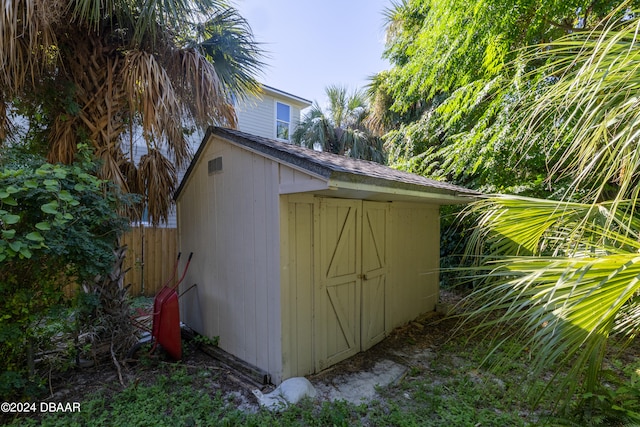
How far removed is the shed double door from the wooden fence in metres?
5.49

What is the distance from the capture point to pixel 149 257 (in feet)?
25.0

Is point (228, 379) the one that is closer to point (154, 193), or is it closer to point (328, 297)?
point (328, 297)

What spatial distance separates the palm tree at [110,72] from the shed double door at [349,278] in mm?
2263

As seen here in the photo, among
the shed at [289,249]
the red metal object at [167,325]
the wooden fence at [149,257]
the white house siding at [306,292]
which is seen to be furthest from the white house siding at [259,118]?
the red metal object at [167,325]

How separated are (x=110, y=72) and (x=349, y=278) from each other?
4.05 metres

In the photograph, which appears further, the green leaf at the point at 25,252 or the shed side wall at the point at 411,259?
the shed side wall at the point at 411,259

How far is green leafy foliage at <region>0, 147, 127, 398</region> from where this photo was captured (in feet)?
9.02

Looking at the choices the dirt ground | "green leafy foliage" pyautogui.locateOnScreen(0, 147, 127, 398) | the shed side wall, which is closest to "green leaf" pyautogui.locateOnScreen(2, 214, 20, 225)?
→ "green leafy foliage" pyautogui.locateOnScreen(0, 147, 127, 398)

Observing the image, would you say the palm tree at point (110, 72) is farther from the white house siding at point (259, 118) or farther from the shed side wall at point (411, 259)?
the white house siding at point (259, 118)

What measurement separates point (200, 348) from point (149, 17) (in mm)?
4271

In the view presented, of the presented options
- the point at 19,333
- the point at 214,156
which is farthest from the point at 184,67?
the point at 19,333

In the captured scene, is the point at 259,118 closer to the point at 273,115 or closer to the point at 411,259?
the point at 273,115

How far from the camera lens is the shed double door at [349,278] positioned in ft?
12.5

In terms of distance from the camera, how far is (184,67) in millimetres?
4066
